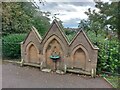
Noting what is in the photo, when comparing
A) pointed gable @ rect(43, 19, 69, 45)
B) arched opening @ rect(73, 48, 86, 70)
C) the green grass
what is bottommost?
the green grass

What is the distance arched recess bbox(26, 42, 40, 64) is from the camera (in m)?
9.59

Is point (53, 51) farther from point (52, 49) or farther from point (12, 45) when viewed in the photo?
point (12, 45)

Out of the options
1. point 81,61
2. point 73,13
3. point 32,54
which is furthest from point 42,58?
point 73,13

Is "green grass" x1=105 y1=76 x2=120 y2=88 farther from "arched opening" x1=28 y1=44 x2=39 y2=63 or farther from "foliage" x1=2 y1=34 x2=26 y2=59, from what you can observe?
"foliage" x1=2 y1=34 x2=26 y2=59

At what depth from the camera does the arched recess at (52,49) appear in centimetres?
891

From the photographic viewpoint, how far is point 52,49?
914 cm

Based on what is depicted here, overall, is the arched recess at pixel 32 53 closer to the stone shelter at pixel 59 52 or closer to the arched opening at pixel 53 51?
the stone shelter at pixel 59 52

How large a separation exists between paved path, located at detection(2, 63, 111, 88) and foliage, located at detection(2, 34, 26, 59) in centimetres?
257

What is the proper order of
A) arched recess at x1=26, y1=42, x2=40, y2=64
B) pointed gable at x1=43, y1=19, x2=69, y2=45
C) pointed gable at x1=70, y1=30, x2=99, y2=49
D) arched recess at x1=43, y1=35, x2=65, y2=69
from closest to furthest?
pointed gable at x1=70, y1=30, x2=99, y2=49, pointed gable at x1=43, y1=19, x2=69, y2=45, arched recess at x1=43, y1=35, x2=65, y2=69, arched recess at x1=26, y1=42, x2=40, y2=64

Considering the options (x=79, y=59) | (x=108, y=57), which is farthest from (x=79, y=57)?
(x=108, y=57)

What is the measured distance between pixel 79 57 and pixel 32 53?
2518 millimetres

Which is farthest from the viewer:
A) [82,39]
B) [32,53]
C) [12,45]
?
[12,45]

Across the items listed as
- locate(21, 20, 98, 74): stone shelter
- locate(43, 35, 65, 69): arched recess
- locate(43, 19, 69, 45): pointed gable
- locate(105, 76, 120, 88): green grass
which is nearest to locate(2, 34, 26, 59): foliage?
locate(21, 20, 98, 74): stone shelter

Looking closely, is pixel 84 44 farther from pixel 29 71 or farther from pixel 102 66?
pixel 29 71
